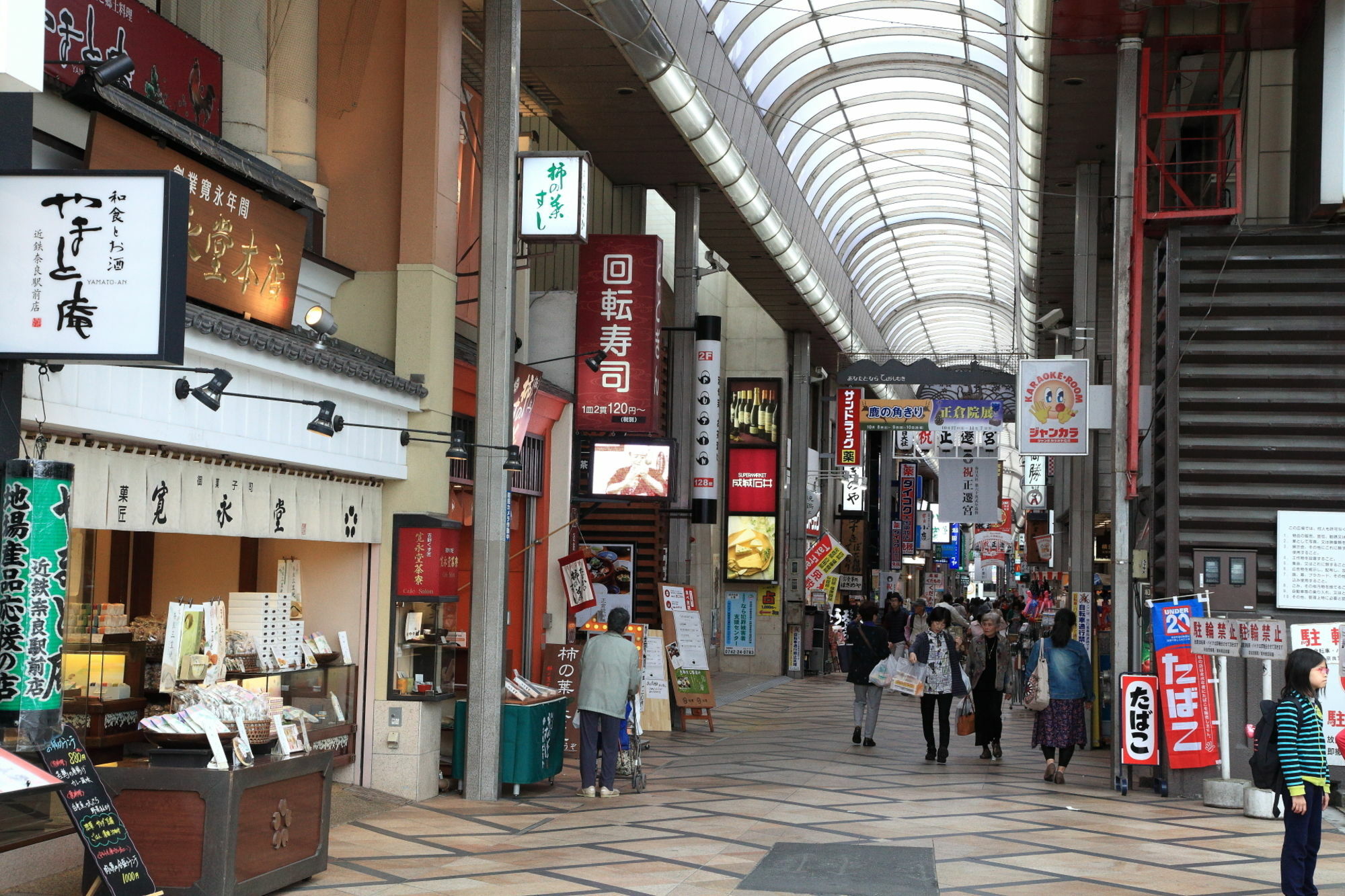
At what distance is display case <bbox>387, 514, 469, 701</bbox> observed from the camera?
9305mm

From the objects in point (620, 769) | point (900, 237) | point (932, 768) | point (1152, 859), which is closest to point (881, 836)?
point (1152, 859)

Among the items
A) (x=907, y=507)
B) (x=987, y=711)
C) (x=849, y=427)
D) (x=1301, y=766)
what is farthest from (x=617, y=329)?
(x=907, y=507)

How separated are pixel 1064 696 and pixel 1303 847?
4693 mm

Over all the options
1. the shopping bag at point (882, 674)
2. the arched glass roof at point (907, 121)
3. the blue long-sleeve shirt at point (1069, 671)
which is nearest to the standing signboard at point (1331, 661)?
the blue long-sleeve shirt at point (1069, 671)

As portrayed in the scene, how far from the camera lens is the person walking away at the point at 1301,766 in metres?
5.86

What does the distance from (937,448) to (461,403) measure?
41.5 feet

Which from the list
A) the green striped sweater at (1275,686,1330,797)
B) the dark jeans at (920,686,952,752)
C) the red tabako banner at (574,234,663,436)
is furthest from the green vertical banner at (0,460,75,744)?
the red tabako banner at (574,234,663,436)

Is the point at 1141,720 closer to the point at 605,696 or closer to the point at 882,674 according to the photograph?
the point at 882,674

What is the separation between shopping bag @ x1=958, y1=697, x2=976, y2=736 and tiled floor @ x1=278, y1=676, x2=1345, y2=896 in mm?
417

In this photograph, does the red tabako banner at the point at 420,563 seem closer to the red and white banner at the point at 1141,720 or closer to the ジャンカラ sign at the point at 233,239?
the ジャンカラ sign at the point at 233,239

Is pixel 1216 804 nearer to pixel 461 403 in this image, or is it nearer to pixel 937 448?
pixel 461 403

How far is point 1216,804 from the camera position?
31.4ft

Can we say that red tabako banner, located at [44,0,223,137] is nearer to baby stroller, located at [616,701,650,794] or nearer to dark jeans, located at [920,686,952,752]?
baby stroller, located at [616,701,650,794]

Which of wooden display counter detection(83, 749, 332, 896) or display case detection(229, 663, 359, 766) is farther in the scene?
display case detection(229, 663, 359, 766)
